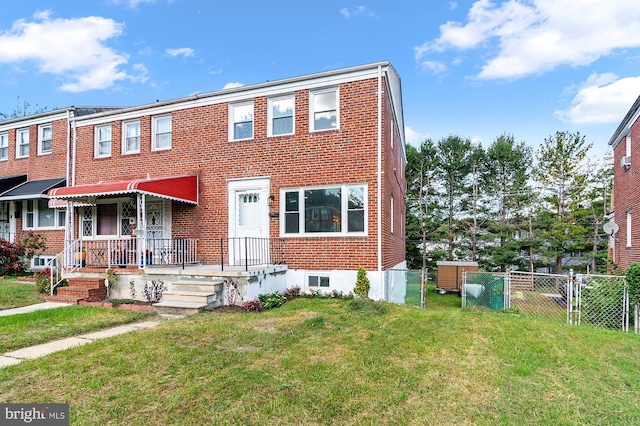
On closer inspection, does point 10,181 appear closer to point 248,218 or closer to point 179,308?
point 248,218

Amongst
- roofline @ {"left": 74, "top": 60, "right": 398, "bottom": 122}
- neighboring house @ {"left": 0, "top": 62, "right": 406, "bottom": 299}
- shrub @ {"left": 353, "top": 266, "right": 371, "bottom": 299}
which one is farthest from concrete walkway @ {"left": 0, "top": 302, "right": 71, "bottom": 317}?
shrub @ {"left": 353, "top": 266, "right": 371, "bottom": 299}

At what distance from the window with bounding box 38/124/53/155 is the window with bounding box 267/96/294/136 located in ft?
32.6

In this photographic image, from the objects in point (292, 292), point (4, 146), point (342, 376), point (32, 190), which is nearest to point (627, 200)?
point (292, 292)

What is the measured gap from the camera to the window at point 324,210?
373 inches

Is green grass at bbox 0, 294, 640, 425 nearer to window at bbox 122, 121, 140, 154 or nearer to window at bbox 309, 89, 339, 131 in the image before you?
window at bbox 309, 89, 339, 131

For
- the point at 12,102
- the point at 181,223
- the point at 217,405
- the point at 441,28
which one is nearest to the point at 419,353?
the point at 217,405

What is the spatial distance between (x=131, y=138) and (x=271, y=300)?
8.38m

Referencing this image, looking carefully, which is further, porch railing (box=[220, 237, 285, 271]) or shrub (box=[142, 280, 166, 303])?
porch railing (box=[220, 237, 285, 271])

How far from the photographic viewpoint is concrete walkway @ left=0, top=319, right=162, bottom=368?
4621mm

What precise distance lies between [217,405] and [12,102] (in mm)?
39939

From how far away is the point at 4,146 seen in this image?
Answer: 15.5 meters

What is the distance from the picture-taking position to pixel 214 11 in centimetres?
1285

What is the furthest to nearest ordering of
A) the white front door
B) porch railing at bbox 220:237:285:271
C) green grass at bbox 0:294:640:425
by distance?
the white front door, porch railing at bbox 220:237:285:271, green grass at bbox 0:294:640:425

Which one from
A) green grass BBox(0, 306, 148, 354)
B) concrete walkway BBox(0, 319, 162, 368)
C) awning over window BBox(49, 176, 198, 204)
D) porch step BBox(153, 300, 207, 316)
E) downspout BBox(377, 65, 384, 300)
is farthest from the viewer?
awning over window BBox(49, 176, 198, 204)
